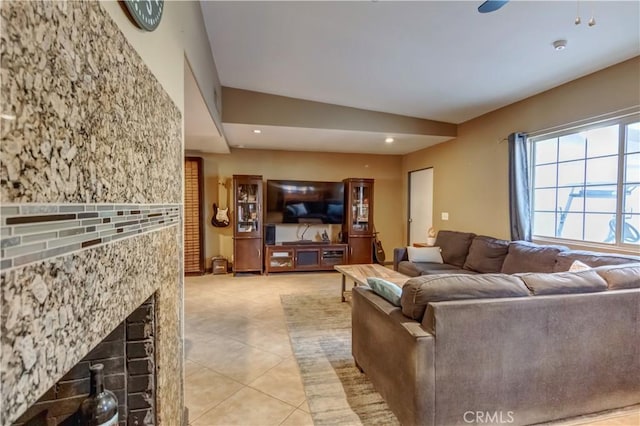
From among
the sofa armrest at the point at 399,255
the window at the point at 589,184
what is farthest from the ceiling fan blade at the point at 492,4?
the sofa armrest at the point at 399,255

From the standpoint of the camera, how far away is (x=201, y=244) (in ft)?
18.7

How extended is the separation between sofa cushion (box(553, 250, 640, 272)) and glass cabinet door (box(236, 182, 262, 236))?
4337mm

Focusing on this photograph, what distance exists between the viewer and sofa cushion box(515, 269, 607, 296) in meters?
1.81

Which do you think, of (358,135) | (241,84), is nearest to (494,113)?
(358,135)

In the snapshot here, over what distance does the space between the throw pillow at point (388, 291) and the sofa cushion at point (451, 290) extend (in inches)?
5.8

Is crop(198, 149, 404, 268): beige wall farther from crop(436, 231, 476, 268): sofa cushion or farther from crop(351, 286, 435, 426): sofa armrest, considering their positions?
crop(351, 286, 435, 426): sofa armrest

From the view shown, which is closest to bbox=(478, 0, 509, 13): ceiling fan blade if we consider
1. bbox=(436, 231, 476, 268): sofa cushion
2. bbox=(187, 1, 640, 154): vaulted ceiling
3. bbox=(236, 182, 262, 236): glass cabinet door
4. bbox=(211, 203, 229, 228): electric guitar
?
bbox=(187, 1, 640, 154): vaulted ceiling

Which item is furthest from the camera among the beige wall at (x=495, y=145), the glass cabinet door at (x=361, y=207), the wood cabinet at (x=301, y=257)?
the glass cabinet door at (x=361, y=207)

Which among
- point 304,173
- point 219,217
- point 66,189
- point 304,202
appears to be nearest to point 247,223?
point 219,217

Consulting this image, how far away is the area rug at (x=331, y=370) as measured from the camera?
6.22ft

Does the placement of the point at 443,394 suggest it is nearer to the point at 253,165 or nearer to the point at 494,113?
the point at 494,113

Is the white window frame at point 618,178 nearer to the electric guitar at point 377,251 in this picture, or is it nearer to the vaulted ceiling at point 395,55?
the vaulted ceiling at point 395,55

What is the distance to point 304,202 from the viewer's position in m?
5.94

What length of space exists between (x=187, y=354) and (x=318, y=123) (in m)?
3.28
